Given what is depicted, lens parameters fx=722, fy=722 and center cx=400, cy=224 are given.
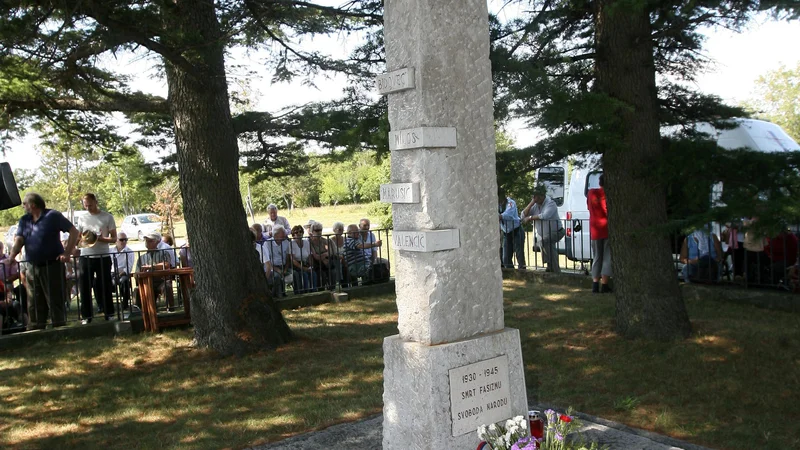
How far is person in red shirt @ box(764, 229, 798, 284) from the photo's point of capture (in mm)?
9445

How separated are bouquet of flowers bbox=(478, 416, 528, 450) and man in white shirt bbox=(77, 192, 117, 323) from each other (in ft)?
25.3

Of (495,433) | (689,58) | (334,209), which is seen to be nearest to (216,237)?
(495,433)

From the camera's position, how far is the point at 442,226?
4434mm

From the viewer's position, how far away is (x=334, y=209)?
4444cm

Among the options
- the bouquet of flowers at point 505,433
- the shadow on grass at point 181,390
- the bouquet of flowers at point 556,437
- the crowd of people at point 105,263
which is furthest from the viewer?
the crowd of people at point 105,263

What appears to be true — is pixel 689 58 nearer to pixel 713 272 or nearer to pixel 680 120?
pixel 680 120

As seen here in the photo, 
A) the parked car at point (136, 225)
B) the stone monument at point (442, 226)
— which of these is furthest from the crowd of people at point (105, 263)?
the parked car at point (136, 225)

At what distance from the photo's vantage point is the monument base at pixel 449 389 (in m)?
4.42

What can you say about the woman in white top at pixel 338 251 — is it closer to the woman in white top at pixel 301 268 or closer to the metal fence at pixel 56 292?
the woman in white top at pixel 301 268

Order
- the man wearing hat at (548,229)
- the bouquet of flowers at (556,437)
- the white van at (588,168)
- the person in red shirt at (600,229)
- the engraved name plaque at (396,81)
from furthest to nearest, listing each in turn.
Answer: the man wearing hat at (548,229)
the person in red shirt at (600,229)
the white van at (588,168)
the engraved name plaque at (396,81)
the bouquet of flowers at (556,437)

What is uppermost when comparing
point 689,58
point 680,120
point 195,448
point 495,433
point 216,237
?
point 689,58

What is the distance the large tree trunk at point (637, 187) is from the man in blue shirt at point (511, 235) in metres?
5.98

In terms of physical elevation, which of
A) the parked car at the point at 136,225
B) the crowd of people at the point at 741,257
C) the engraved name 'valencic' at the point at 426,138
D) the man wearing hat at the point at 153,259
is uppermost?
the parked car at the point at 136,225

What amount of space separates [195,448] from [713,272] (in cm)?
793
